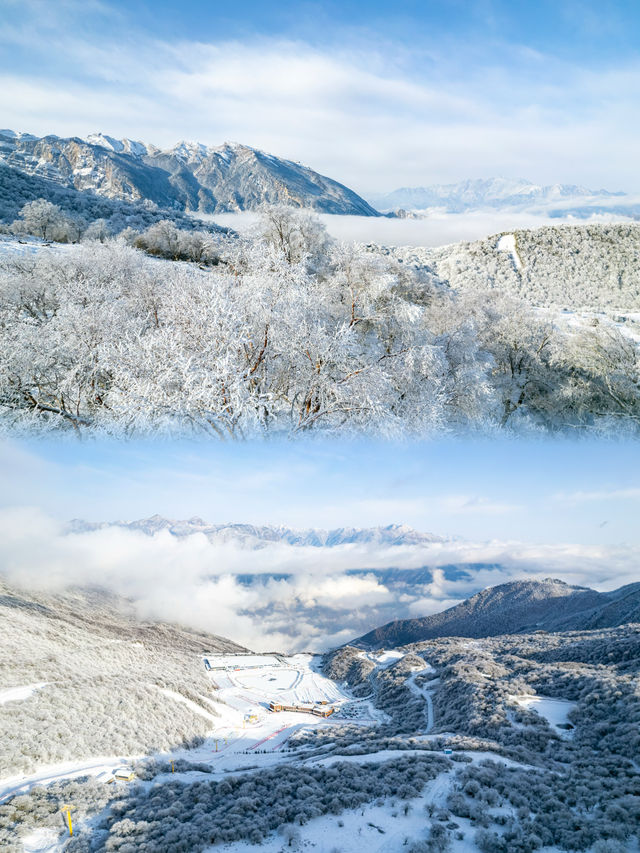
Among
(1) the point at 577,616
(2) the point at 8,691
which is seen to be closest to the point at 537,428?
(2) the point at 8,691

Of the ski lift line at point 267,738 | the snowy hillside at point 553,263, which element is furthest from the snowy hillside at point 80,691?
the snowy hillside at point 553,263

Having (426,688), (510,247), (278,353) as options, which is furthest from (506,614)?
(278,353)

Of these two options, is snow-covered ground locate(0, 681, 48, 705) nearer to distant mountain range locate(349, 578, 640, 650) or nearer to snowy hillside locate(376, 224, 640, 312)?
distant mountain range locate(349, 578, 640, 650)

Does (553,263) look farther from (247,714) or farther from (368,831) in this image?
(368,831)

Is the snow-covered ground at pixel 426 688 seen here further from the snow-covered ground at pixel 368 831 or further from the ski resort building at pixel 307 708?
the snow-covered ground at pixel 368 831

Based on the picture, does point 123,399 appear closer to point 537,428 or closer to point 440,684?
point 537,428

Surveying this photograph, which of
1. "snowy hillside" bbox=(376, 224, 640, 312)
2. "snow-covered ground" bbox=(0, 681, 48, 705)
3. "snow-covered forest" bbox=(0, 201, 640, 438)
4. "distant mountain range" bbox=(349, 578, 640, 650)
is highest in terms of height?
"snowy hillside" bbox=(376, 224, 640, 312)

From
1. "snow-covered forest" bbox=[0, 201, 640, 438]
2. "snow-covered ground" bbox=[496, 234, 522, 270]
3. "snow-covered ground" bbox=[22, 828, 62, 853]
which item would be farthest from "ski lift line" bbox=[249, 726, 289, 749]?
"snow-covered ground" bbox=[496, 234, 522, 270]
